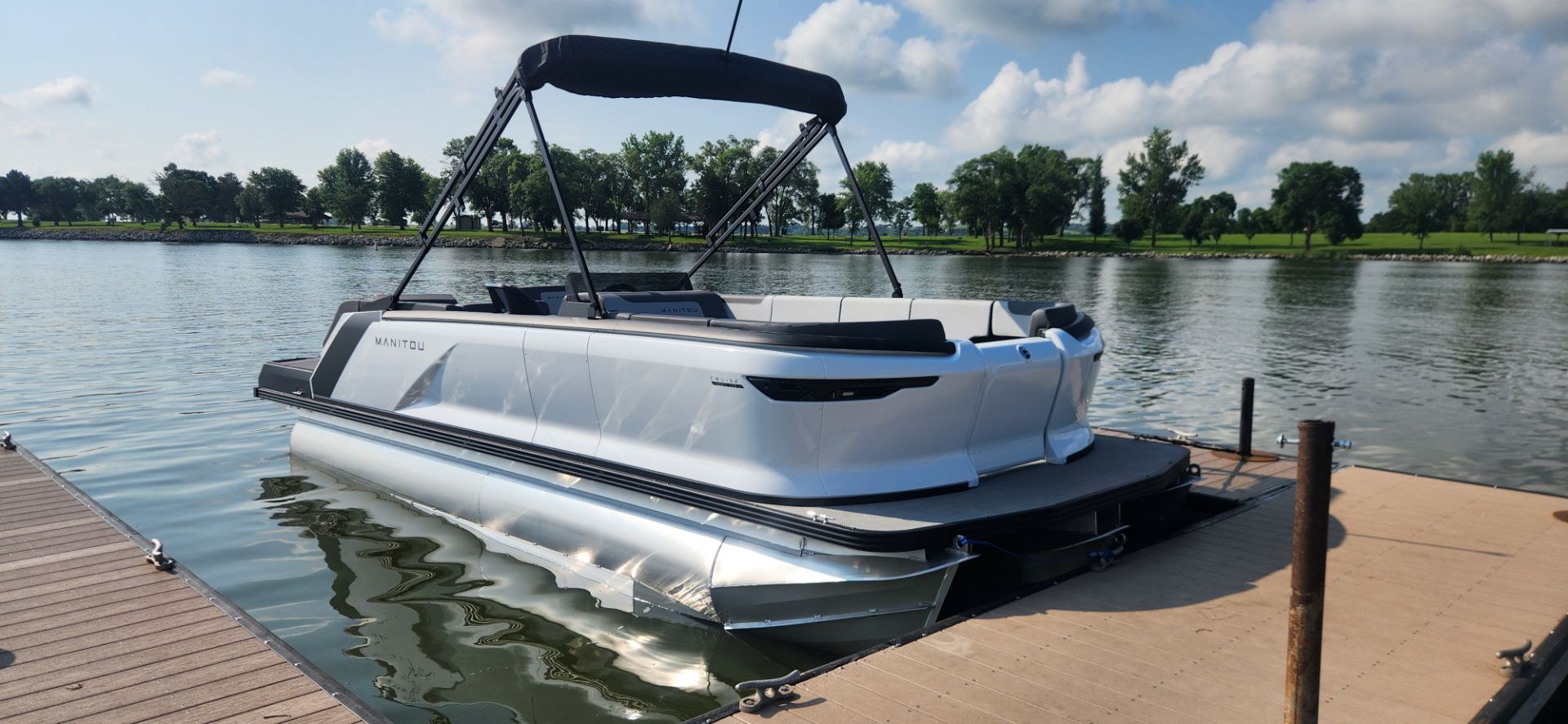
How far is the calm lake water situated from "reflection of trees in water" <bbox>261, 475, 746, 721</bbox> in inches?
0.6

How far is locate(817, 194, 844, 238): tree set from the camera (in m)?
102

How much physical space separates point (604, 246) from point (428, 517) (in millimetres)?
72615

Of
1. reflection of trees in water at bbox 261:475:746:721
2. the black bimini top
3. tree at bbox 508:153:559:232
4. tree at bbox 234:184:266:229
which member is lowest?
reflection of trees in water at bbox 261:475:746:721

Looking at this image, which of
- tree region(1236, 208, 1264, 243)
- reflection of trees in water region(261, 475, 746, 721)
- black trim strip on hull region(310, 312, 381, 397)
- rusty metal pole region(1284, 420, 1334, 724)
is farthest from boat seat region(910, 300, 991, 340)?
tree region(1236, 208, 1264, 243)

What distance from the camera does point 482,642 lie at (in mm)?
4801

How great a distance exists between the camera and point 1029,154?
105m

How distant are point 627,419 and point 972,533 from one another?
1.94m

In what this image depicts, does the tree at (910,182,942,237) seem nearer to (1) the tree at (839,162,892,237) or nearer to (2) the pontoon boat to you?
(1) the tree at (839,162,892,237)

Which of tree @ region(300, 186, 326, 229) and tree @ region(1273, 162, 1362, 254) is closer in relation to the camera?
tree @ region(1273, 162, 1362, 254)

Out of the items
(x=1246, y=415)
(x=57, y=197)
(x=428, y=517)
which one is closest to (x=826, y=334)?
(x=428, y=517)

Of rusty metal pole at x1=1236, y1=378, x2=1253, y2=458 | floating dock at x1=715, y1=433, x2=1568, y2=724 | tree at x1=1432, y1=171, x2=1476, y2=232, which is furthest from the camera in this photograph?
tree at x1=1432, y1=171, x2=1476, y2=232

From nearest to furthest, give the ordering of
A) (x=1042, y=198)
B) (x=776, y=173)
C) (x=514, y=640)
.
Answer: (x=514, y=640) < (x=776, y=173) < (x=1042, y=198)

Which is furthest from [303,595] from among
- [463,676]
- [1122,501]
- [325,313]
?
[325,313]

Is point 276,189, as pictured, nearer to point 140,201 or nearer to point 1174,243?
point 140,201
